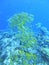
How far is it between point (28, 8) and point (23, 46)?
120cm

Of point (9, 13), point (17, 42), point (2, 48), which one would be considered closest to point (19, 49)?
point (17, 42)

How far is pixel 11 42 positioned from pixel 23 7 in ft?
3.78

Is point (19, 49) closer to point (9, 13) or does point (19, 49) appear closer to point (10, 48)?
point (10, 48)

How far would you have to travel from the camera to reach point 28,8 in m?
3.84

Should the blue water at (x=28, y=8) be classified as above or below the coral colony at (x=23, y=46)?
above

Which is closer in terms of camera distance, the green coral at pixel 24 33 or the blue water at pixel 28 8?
the green coral at pixel 24 33

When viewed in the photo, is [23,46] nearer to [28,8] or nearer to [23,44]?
[23,44]

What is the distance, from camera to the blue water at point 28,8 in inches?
150

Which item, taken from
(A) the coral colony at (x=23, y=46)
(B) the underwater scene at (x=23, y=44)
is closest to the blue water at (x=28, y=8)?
(B) the underwater scene at (x=23, y=44)

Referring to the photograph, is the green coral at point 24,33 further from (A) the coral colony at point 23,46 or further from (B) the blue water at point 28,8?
(B) the blue water at point 28,8

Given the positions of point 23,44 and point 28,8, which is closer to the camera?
point 23,44

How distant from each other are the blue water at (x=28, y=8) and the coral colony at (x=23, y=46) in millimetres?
816

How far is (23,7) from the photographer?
150 inches

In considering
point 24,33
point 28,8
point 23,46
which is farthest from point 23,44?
point 28,8
